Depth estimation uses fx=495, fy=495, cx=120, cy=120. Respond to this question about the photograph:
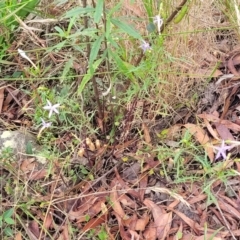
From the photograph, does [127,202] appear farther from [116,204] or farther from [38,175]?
[38,175]

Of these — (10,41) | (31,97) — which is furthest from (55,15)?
(31,97)

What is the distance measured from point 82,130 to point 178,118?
13.9 inches

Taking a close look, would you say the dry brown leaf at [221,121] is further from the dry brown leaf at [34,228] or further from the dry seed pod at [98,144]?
the dry brown leaf at [34,228]

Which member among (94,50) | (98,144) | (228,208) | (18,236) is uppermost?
(94,50)

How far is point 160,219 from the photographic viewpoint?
1596 mm

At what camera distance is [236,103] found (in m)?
1.84

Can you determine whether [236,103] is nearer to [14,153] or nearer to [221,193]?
[221,193]

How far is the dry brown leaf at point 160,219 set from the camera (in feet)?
5.16

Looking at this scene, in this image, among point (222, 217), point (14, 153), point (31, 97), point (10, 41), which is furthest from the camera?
point (10, 41)

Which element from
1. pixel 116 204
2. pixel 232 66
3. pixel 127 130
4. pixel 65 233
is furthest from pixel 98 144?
pixel 232 66

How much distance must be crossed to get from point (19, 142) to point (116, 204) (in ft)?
1.38

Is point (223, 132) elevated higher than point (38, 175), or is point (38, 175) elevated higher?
point (223, 132)

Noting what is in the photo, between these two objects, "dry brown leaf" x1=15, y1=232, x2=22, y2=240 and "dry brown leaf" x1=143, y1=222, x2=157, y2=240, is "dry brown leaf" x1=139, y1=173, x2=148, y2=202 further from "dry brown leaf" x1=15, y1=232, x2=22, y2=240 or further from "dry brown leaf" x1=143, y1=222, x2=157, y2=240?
"dry brown leaf" x1=15, y1=232, x2=22, y2=240

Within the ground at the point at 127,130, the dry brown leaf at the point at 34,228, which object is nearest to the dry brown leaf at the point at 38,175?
the ground at the point at 127,130
